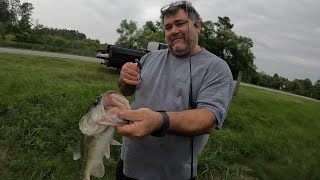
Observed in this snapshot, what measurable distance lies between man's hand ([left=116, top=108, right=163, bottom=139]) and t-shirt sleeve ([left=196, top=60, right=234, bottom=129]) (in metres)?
0.56

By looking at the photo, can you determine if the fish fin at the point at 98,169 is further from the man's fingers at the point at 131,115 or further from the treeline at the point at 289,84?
the treeline at the point at 289,84

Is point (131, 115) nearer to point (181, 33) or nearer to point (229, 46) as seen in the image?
point (181, 33)

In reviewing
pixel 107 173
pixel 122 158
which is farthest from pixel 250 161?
pixel 122 158

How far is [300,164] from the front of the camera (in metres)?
9.17

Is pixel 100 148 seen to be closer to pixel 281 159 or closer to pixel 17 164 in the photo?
pixel 17 164

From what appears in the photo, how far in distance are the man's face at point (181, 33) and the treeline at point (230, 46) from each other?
1520 inches

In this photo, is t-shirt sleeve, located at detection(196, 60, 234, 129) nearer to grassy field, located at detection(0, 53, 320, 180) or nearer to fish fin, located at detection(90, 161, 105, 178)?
fish fin, located at detection(90, 161, 105, 178)

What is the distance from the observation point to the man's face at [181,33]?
3.07m

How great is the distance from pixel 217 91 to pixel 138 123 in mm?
823

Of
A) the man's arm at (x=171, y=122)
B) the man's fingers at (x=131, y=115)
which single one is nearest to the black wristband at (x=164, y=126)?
the man's arm at (x=171, y=122)

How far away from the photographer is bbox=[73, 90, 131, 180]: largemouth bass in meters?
2.29

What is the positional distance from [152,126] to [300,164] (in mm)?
7883

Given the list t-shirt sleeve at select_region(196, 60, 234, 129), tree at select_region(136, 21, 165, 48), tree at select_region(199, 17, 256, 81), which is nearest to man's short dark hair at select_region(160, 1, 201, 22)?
t-shirt sleeve at select_region(196, 60, 234, 129)

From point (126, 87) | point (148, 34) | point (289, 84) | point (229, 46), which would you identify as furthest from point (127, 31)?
point (126, 87)
